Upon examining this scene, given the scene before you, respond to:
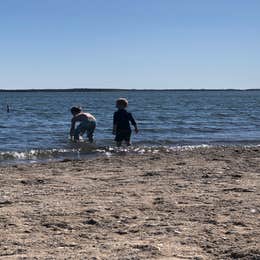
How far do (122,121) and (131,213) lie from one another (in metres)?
7.50

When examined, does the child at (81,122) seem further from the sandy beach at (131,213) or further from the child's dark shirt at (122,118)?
the sandy beach at (131,213)

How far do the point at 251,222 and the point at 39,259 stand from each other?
7.90ft

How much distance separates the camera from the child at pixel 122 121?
44.5ft

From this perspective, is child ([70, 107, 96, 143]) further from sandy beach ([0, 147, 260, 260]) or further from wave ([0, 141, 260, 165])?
sandy beach ([0, 147, 260, 260])

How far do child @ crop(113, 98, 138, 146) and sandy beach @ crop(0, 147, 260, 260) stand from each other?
3.10 m

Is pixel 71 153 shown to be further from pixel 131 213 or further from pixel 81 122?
pixel 131 213

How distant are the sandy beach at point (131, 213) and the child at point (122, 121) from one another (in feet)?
10.2

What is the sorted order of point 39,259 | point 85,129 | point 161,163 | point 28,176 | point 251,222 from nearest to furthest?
point 39,259 → point 251,222 → point 28,176 → point 161,163 → point 85,129

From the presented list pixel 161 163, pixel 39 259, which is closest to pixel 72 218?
pixel 39 259

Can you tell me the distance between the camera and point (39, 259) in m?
4.81

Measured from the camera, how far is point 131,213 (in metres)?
6.48

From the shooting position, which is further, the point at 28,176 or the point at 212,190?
the point at 28,176

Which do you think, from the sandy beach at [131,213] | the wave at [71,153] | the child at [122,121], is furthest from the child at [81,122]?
the sandy beach at [131,213]

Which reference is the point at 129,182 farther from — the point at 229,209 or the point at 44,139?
the point at 44,139
